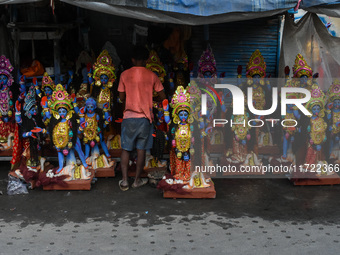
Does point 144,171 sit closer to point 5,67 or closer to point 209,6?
point 209,6

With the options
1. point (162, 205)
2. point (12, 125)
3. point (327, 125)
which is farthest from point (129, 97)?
point (327, 125)

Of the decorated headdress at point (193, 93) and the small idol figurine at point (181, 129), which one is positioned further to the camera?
the decorated headdress at point (193, 93)

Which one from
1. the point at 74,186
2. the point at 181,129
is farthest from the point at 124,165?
the point at 181,129

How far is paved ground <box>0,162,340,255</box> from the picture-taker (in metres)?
3.64

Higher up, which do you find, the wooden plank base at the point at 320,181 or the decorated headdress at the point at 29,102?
the decorated headdress at the point at 29,102

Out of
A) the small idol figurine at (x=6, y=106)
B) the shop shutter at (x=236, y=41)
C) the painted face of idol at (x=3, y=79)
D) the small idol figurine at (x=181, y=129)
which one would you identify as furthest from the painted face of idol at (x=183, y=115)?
the painted face of idol at (x=3, y=79)

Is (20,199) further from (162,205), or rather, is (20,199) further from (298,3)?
(298,3)

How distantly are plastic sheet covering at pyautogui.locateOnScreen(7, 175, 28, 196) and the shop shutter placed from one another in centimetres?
341

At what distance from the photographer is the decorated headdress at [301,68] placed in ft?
17.4

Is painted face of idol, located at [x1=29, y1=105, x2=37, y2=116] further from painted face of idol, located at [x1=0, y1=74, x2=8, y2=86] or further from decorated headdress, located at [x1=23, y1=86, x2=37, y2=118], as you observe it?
painted face of idol, located at [x1=0, y1=74, x2=8, y2=86]

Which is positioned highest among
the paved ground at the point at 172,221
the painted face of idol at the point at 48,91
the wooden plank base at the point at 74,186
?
the painted face of idol at the point at 48,91

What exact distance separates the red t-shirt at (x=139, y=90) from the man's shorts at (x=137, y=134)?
74 mm

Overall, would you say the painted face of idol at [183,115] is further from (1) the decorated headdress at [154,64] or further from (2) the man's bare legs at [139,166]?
(1) the decorated headdress at [154,64]

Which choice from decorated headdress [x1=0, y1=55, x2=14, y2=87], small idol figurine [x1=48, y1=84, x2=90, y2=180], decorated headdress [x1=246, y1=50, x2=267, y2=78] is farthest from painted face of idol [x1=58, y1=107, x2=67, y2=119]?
decorated headdress [x1=246, y1=50, x2=267, y2=78]
